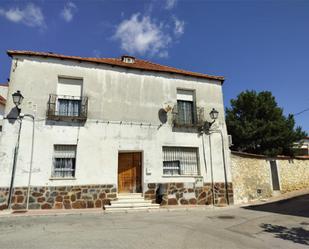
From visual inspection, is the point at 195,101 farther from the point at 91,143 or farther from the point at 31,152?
the point at 31,152

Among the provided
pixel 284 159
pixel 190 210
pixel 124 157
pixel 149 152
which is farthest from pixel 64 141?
pixel 284 159

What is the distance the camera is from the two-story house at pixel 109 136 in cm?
933

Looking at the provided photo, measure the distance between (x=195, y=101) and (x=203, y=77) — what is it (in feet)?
4.88

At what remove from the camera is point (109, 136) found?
10375 millimetres

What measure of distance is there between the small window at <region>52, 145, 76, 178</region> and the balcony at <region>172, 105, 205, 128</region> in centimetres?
504

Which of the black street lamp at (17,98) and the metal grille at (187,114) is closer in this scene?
the black street lamp at (17,98)

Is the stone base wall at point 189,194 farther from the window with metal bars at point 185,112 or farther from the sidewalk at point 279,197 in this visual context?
the window with metal bars at point 185,112

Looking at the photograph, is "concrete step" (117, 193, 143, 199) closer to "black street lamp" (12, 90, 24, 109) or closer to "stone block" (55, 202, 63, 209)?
"stone block" (55, 202, 63, 209)

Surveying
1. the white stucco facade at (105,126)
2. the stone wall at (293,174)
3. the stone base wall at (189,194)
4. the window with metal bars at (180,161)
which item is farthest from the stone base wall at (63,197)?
the stone wall at (293,174)

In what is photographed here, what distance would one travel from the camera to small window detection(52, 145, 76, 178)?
9.66 meters

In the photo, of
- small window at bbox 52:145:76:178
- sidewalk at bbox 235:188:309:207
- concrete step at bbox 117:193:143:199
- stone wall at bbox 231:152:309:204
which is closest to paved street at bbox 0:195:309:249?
concrete step at bbox 117:193:143:199

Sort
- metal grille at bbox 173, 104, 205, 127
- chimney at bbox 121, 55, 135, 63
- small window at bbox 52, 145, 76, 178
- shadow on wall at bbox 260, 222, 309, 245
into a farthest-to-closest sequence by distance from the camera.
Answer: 1. chimney at bbox 121, 55, 135, 63
2. metal grille at bbox 173, 104, 205, 127
3. small window at bbox 52, 145, 76, 178
4. shadow on wall at bbox 260, 222, 309, 245

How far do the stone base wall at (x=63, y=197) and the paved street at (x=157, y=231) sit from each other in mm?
1347

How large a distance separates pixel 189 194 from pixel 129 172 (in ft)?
10.1
